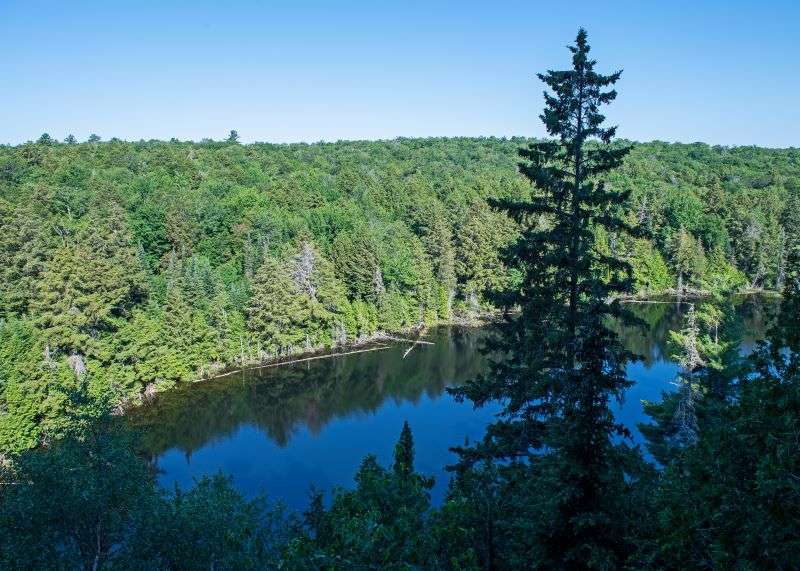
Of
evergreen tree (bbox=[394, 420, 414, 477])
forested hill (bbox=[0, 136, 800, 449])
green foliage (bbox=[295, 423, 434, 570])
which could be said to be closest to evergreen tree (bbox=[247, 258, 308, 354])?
forested hill (bbox=[0, 136, 800, 449])

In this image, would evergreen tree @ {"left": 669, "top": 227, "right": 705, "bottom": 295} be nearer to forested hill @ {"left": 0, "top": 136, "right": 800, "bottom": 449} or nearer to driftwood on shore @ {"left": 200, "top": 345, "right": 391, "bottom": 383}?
forested hill @ {"left": 0, "top": 136, "right": 800, "bottom": 449}

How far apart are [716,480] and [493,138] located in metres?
169

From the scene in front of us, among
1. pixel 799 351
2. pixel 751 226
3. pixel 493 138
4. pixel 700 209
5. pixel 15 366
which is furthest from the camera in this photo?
pixel 493 138

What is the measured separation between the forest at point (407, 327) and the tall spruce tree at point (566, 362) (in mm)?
68

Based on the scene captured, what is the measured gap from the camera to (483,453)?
17.4 m

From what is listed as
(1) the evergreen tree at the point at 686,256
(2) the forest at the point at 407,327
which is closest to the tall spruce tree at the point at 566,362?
(2) the forest at the point at 407,327

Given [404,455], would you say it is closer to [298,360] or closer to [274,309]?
[274,309]

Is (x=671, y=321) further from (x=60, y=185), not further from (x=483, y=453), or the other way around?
(x=60, y=185)

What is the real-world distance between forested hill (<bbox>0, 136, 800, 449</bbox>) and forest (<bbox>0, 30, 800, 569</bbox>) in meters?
0.29

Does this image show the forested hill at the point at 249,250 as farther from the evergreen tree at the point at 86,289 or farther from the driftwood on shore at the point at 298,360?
the driftwood on shore at the point at 298,360

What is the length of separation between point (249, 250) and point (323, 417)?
2623cm

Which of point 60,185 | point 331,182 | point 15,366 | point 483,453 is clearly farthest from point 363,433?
point 331,182

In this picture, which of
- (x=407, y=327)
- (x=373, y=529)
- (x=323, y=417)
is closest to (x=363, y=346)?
(x=407, y=327)

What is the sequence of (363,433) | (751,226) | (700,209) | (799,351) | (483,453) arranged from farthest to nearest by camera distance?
(700,209), (751,226), (363,433), (483,453), (799,351)
